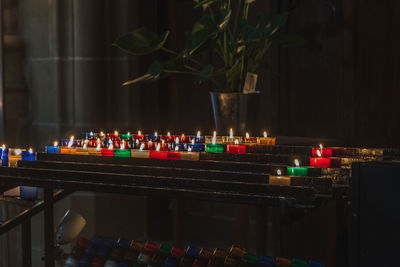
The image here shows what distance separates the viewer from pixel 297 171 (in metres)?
1.67

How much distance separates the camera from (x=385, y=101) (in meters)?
3.77

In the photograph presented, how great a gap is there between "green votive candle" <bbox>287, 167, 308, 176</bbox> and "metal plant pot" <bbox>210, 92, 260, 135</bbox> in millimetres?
1362

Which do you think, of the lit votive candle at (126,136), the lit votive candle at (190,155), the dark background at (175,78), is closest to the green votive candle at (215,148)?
the lit votive candle at (190,155)

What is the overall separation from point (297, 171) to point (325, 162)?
0.15m

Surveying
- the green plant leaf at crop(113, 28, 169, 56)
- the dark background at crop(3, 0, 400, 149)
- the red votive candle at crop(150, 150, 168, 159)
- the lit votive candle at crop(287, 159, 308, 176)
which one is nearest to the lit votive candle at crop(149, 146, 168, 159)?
the red votive candle at crop(150, 150, 168, 159)

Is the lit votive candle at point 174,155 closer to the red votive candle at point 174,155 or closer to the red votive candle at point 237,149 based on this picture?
the red votive candle at point 174,155

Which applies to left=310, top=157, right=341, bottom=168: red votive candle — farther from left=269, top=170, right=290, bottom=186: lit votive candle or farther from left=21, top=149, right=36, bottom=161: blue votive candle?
left=21, top=149, right=36, bottom=161: blue votive candle

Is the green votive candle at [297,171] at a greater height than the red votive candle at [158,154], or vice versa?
the red votive candle at [158,154]

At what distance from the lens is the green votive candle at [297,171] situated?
166cm

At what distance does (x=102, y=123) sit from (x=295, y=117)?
1358 millimetres

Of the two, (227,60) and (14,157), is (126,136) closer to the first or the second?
(14,157)

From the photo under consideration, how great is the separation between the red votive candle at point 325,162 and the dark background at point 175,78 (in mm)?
2120

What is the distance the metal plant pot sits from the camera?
3043 mm

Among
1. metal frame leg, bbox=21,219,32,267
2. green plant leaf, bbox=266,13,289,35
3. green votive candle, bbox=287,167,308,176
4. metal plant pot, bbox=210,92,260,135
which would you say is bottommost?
metal frame leg, bbox=21,219,32,267
